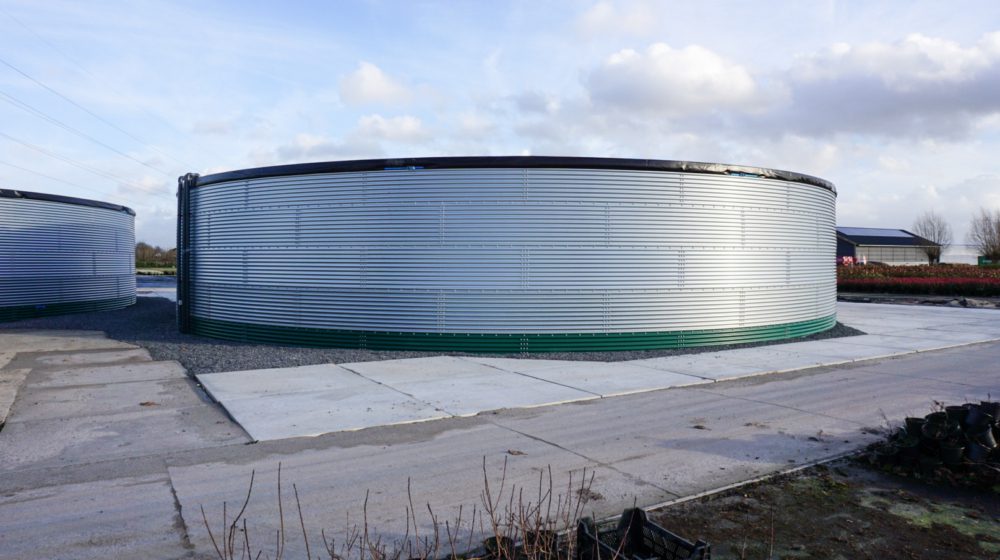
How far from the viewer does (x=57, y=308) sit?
23.2 meters

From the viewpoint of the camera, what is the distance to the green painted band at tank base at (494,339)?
14.0 m

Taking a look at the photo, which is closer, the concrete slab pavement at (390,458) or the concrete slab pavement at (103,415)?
the concrete slab pavement at (390,458)

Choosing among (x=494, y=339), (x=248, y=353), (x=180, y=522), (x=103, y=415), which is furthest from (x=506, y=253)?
(x=180, y=522)

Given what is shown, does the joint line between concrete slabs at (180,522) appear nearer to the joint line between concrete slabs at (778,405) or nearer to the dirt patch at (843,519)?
the dirt patch at (843,519)

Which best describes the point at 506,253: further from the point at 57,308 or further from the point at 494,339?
the point at 57,308

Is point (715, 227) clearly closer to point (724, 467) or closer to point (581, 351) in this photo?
point (581, 351)

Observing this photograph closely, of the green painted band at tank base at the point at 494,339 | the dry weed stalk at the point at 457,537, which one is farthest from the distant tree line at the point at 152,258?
the dry weed stalk at the point at 457,537

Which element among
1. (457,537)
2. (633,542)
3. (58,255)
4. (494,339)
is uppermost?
(58,255)

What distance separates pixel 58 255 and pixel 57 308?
1.78m

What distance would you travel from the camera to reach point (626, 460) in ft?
22.6

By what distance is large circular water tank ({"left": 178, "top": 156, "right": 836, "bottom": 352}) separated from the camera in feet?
45.6

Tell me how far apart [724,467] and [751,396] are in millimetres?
3672

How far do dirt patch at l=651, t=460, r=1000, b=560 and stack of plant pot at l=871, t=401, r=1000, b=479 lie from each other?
0.20m

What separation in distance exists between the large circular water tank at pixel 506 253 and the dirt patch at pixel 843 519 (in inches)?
314
